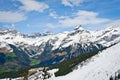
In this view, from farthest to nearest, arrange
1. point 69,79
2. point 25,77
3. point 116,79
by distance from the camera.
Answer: point 69,79 < point 116,79 < point 25,77

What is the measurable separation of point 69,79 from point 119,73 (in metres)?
91.2

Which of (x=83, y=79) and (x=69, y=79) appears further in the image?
(x=69, y=79)

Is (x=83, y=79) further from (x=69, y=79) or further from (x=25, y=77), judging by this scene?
(x=25, y=77)

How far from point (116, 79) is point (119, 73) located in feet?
14.1

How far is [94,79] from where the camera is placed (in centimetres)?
14288

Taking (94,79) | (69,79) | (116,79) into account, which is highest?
(69,79)

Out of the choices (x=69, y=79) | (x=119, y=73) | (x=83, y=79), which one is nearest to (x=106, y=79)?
(x=119, y=73)

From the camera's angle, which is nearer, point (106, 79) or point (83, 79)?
point (106, 79)

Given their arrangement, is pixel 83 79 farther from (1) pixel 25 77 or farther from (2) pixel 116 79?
(1) pixel 25 77

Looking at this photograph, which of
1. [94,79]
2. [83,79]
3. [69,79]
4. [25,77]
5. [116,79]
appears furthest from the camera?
[69,79]

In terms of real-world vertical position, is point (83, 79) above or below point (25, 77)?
Answer: above

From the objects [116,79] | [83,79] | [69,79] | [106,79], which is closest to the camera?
[116,79]

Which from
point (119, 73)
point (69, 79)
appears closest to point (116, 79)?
point (119, 73)

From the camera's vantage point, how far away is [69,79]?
A: 198 m
